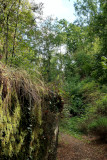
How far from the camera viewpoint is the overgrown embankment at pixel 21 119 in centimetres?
169

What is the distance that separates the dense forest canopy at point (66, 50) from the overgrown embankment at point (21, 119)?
0.57 metres

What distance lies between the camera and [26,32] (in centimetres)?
576

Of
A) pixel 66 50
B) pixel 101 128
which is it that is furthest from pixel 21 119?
pixel 66 50

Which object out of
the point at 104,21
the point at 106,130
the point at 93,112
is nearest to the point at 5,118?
the point at 106,130

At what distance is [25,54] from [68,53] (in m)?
19.7

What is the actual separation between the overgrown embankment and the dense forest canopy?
571mm

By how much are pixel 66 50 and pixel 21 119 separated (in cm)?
2259

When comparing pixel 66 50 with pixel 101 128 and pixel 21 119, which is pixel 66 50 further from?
pixel 21 119

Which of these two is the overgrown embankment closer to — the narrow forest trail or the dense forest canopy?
the dense forest canopy

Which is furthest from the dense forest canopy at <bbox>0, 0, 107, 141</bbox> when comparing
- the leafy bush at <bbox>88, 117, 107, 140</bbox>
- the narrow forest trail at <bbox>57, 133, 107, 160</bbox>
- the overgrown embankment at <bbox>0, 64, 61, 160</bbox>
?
the narrow forest trail at <bbox>57, 133, 107, 160</bbox>

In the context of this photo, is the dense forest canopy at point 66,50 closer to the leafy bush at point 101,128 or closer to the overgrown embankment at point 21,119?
the leafy bush at point 101,128

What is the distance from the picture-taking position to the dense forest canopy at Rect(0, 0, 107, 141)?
14.1 ft

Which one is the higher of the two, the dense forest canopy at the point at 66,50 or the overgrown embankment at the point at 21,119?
the dense forest canopy at the point at 66,50

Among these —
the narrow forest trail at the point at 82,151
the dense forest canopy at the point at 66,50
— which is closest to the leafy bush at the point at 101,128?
the dense forest canopy at the point at 66,50
